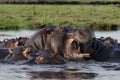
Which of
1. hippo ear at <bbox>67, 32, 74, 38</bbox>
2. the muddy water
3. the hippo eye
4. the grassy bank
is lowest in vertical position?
the grassy bank

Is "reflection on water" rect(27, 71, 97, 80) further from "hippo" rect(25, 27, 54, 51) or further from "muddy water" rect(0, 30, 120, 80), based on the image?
"hippo" rect(25, 27, 54, 51)

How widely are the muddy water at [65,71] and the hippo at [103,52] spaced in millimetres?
325

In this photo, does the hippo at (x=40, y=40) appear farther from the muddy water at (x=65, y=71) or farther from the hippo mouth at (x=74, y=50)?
the muddy water at (x=65, y=71)

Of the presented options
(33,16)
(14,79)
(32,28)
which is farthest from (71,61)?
(33,16)

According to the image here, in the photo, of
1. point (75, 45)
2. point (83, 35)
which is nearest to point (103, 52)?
point (75, 45)

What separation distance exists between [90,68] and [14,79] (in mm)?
2258

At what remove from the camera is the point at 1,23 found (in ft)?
91.0

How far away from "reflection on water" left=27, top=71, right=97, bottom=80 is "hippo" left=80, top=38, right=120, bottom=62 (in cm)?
186

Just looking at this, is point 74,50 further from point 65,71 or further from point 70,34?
point 65,71

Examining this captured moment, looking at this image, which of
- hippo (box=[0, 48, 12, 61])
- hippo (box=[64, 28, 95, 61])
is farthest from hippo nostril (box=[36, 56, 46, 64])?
hippo (box=[0, 48, 12, 61])

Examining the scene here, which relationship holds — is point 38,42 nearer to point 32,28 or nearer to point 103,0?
point 32,28

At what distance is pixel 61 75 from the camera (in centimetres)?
1142

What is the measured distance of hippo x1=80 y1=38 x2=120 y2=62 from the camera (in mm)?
13523

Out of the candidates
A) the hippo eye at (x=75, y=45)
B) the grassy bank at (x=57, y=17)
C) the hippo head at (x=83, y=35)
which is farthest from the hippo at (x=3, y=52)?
the grassy bank at (x=57, y=17)
